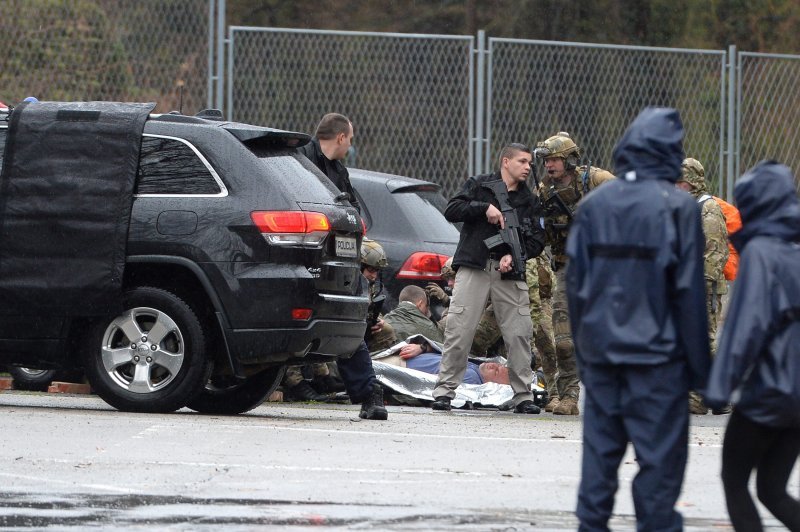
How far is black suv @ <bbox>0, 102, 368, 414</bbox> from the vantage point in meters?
10.5

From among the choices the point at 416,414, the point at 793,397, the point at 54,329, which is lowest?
the point at 416,414

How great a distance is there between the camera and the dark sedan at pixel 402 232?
14656 millimetres

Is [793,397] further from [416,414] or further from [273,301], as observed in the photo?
[416,414]

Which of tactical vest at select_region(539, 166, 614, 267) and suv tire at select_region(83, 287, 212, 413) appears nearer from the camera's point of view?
suv tire at select_region(83, 287, 212, 413)

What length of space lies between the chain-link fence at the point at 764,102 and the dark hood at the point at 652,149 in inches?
458

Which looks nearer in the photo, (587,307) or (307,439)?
(587,307)

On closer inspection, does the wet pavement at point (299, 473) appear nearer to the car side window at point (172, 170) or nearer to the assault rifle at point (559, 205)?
the car side window at point (172, 170)

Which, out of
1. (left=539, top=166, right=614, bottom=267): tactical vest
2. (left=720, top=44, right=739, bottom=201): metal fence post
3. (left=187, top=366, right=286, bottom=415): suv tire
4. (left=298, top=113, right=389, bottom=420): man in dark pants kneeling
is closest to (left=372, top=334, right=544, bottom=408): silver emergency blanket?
(left=539, top=166, right=614, bottom=267): tactical vest

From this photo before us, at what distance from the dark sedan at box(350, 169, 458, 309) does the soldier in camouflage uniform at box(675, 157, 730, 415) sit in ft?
9.26

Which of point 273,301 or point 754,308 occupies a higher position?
point 754,308

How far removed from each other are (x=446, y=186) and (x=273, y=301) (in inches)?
242

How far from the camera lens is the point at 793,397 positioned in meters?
5.58

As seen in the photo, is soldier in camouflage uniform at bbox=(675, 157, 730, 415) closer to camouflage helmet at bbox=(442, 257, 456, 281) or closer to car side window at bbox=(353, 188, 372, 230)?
camouflage helmet at bbox=(442, 257, 456, 281)

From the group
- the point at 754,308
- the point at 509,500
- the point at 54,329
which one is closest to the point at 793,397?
the point at 754,308
